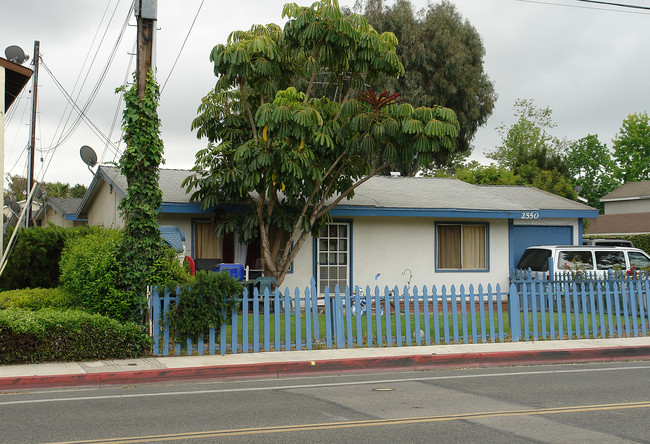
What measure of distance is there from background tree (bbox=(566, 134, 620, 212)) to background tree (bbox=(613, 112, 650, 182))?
3.46 m

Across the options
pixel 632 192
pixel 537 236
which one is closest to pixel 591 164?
pixel 632 192

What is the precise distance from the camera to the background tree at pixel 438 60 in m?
36.6

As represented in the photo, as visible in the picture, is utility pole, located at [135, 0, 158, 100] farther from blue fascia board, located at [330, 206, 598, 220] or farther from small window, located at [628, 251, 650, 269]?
small window, located at [628, 251, 650, 269]

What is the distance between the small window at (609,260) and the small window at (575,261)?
248 mm

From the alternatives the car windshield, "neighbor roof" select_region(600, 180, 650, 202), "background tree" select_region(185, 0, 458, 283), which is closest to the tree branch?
"background tree" select_region(185, 0, 458, 283)

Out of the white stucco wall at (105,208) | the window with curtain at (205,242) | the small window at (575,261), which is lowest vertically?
the small window at (575,261)

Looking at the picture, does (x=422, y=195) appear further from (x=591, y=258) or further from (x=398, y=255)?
(x=591, y=258)

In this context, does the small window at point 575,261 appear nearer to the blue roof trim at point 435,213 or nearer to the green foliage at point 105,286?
the blue roof trim at point 435,213

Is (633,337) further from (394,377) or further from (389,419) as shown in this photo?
(389,419)

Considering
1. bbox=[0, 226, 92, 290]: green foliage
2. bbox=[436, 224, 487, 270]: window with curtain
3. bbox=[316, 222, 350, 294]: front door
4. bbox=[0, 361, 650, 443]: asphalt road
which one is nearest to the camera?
bbox=[0, 361, 650, 443]: asphalt road

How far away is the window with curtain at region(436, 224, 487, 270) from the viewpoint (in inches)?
789

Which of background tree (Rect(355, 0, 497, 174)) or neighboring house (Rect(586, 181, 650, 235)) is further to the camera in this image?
neighboring house (Rect(586, 181, 650, 235))

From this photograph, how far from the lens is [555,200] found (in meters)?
23.3

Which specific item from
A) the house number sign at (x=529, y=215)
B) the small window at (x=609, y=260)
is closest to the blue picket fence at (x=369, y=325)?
the small window at (x=609, y=260)
